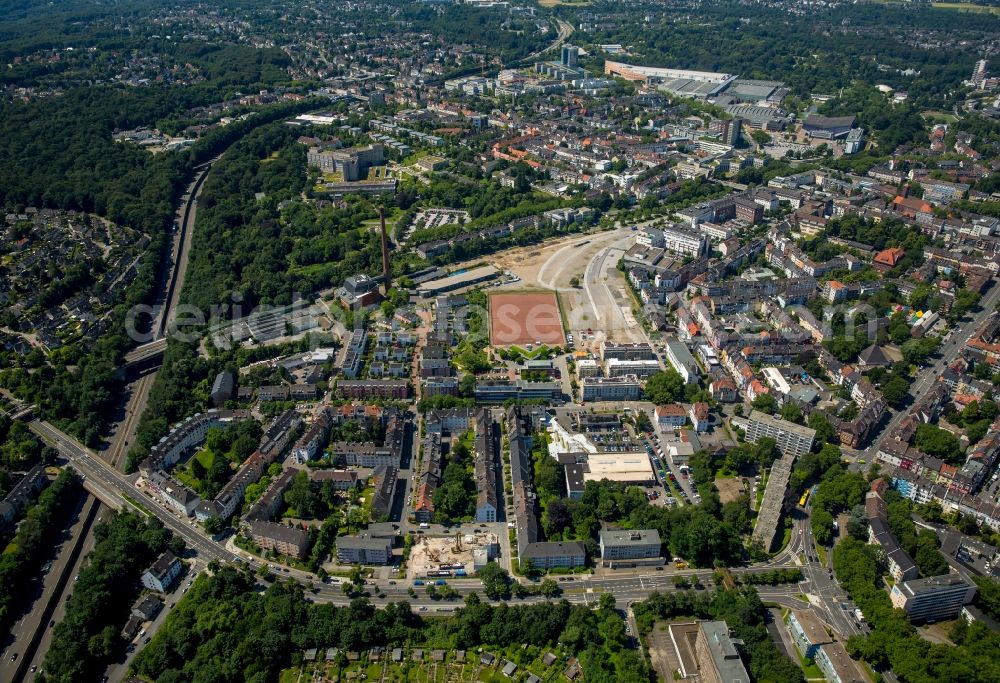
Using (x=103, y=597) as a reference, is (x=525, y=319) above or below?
below

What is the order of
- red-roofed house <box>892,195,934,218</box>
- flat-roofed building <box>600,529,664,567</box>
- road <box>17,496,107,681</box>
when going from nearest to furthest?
1. road <box>17,496,107,681</box>
2. flat-roofed building <box>600,529,664,567</box>
3. red-roofed house <box>892,195,934,218</box>

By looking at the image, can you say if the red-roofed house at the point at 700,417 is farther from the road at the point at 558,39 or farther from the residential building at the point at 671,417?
the road at the point at 558,39

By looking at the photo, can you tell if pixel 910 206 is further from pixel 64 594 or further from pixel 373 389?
pixel 64 594

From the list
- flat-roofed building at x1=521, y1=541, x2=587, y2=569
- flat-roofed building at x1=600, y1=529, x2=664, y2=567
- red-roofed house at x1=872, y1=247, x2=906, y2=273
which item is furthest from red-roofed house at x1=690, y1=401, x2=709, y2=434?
red-roofed house at x1=872, y1=247, x2=906, y2=273

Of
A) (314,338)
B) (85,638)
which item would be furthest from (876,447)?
(85,638)

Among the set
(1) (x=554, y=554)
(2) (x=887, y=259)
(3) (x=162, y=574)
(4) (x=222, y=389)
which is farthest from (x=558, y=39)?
(3) (x=162, y=574)

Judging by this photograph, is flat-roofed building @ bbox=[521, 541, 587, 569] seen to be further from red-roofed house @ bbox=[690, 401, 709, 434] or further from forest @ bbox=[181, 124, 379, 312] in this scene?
forest @ bbox=[181, 124, 379, 312]

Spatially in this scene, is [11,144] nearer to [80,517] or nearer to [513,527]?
[80,517]
